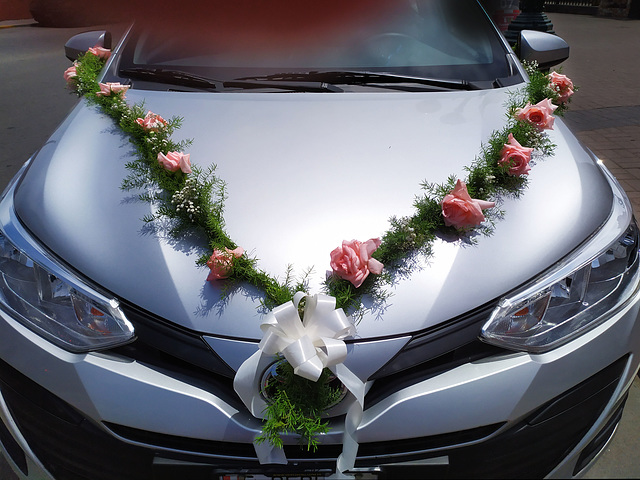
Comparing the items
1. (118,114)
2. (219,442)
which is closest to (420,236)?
(219,442)

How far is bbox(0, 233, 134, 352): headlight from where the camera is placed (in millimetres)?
1454

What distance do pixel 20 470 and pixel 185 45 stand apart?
168 cm

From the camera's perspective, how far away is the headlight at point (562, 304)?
1440 mm

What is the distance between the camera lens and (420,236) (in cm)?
153

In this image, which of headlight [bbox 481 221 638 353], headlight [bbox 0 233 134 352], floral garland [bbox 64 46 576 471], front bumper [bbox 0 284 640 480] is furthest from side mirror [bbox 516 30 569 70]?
headlight [bbox 0 233 134 352]

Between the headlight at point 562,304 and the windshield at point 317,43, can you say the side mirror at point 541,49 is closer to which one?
the windshield at point 317,43

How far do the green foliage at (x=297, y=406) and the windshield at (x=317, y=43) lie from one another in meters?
1.32

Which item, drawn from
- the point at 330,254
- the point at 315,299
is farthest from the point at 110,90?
the point at 315,299

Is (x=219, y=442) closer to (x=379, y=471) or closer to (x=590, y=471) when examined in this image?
(x=379, y=471)

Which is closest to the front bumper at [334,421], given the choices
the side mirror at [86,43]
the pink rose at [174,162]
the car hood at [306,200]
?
the car hood at [306,200]

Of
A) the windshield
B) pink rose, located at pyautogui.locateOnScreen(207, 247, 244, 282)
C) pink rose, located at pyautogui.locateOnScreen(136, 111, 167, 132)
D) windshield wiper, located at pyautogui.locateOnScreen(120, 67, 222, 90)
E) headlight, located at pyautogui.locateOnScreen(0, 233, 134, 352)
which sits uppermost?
the windshield

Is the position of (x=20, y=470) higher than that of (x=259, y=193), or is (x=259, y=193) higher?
(x=259, y=193)

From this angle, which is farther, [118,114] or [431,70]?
[431,70]

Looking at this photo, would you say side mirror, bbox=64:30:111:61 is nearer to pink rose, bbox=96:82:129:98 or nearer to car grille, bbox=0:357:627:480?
pink rose, bbox=96:82:129:98
